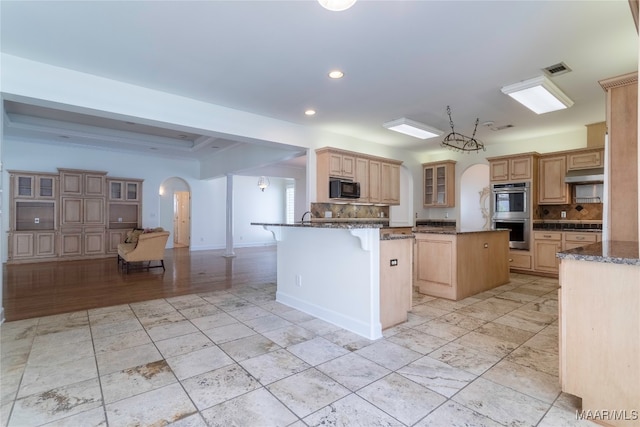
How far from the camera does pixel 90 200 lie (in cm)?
797

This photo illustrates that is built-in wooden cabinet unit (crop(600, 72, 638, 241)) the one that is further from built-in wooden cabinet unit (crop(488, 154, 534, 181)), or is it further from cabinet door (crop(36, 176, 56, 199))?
cabinet door (crop(36, 176, 56, 199))

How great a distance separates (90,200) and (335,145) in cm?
659

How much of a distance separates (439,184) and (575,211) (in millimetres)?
2662

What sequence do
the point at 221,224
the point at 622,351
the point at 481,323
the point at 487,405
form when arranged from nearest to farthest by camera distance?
the point at 622,351 → the point at 487,405 → the point at 481,323 → the point at 221,224

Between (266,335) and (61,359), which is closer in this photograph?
(61,359)

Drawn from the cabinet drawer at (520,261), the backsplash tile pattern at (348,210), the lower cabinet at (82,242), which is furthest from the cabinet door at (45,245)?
the cabinet drawer at (520,261)

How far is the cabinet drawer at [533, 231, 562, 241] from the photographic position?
5516 millimetres

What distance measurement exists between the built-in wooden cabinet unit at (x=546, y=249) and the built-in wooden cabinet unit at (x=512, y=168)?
1102 millimetres

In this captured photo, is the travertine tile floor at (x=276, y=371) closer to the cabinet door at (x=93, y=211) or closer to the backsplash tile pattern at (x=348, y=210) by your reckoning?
the backsplash tile pattern at (x=348, y=210)

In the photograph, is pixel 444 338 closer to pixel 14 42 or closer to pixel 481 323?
pixel 481 323

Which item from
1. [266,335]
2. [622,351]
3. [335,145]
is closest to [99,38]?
[266,335]

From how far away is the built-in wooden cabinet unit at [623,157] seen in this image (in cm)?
249

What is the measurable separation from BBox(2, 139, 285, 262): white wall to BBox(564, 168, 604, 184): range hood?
897cm

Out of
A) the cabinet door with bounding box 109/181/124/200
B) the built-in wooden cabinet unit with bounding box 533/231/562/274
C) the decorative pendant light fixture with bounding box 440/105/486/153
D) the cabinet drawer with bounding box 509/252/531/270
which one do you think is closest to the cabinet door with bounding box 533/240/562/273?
the built-in wooden cabinet unit with bounding box 533/231/562/274
